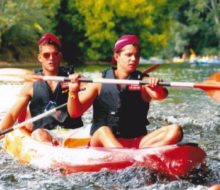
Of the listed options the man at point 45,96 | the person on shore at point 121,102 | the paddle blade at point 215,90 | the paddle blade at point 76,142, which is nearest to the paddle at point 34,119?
the man at point 45,96

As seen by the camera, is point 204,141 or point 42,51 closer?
point 42,51

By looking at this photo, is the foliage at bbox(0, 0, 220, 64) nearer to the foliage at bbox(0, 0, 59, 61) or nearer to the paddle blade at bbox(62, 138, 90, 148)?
the foliage at bbox(0, 0, 59, 61)

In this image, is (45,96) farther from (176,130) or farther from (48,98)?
(176,130)

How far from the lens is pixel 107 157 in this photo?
5.11 metres

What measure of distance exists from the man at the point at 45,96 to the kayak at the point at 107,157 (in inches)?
7.7

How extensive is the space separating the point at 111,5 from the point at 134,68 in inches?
1205

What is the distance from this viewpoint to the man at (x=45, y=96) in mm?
5969

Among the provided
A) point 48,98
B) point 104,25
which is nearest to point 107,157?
point 48,98

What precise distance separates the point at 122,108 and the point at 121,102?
5cm

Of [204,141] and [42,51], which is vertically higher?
[42,51]

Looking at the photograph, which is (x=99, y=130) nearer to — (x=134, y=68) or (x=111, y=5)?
(x=134, y=68)

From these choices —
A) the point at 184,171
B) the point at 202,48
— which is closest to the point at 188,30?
the point at 202,48

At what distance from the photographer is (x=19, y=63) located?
29.8 m

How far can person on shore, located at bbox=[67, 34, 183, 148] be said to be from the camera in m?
5.24
